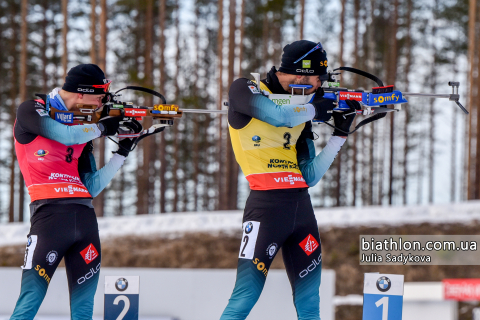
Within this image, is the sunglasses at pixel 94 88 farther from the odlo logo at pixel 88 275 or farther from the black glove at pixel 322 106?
the black glove at pixel 322 106

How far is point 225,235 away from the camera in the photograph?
1160 cm

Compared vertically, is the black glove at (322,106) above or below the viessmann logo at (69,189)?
above

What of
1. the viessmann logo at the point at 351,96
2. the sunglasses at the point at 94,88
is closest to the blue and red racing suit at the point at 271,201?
the viessmann logo at the point at 351,96

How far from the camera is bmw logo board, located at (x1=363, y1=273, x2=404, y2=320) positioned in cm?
385

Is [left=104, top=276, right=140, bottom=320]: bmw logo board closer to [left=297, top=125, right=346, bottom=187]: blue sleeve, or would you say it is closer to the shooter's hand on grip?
the shooter's hand on grip

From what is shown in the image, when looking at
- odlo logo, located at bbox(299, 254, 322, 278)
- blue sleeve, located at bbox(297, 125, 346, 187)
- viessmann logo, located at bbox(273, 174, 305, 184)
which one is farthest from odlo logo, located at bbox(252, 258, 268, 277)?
blue sleeve, located at bbox(297, 125, 346, 187)

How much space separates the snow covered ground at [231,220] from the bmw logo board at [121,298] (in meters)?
7.53

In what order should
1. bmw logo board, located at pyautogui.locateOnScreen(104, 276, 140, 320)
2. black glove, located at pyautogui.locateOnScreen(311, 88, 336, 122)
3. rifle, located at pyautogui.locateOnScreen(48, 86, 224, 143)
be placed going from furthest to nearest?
1. bmw logo board, located at pyautogui.locateOnScreen(104, 276, 140, 320)
2. rifle, located at pyautogui.locateOnScreen(48, 86, 224, 143)
3. black glove, located at pyautogui.locateOnScreen(311, 88, 336, 122)

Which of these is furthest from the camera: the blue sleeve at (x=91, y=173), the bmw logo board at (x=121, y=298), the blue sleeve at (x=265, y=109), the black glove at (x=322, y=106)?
the bmw logo board at (x=121, y=298)

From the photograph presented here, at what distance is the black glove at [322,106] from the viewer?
3.37m

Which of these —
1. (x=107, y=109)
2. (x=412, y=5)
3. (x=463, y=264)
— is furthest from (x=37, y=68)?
(x=107, y=109)

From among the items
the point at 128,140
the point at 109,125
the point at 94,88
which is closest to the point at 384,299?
the point at 128,140

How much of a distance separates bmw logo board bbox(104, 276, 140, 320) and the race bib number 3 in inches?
50.7

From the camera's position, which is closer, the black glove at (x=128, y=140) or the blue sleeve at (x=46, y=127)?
the blue sleeve at (x=46, y=127)
